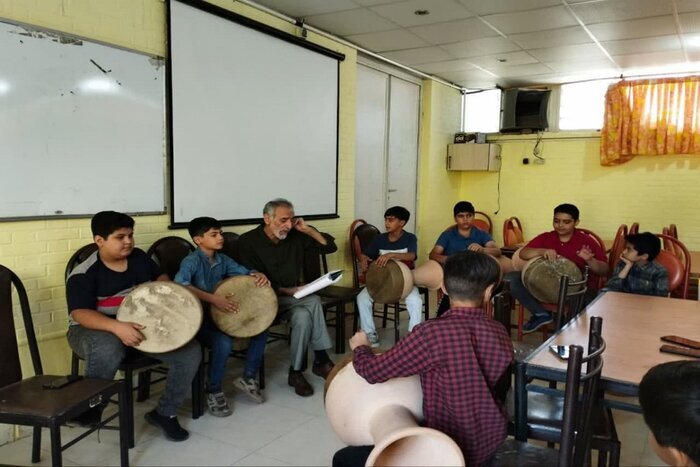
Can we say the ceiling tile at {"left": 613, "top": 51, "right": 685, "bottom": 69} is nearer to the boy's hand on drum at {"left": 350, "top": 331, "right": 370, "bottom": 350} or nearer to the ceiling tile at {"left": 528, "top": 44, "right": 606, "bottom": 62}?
the ceiling tile at {"left": 528, "top": 44, "right": 606, "bottom": 62}

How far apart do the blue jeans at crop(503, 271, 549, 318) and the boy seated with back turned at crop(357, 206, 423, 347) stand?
745mm

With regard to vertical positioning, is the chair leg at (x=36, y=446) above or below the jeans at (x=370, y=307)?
below

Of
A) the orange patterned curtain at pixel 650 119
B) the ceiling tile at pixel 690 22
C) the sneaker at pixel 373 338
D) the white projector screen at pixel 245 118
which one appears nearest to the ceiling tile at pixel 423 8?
the white projector screen at pixel 245 118

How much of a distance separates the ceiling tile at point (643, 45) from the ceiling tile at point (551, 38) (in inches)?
12.8

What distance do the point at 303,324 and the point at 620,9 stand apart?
3.16 meters

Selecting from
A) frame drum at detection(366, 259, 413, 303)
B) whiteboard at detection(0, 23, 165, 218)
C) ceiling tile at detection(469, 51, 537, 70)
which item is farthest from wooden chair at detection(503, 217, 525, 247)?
whiteboard at detection(0, 23, 165, 218)

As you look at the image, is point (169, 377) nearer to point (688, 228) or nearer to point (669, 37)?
point (669, 37)

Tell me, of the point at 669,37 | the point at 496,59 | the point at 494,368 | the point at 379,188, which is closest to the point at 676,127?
the point at 669,37

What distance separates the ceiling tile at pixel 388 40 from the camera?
15.0 ft

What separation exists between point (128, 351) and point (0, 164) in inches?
40.8

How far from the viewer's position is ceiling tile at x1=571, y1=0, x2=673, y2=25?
3.73 meters

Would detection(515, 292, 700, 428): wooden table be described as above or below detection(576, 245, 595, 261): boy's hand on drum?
below

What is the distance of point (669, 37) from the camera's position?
454 cm

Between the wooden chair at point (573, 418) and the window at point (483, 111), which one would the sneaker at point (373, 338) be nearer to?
the wooden chair at point (573, 418)
